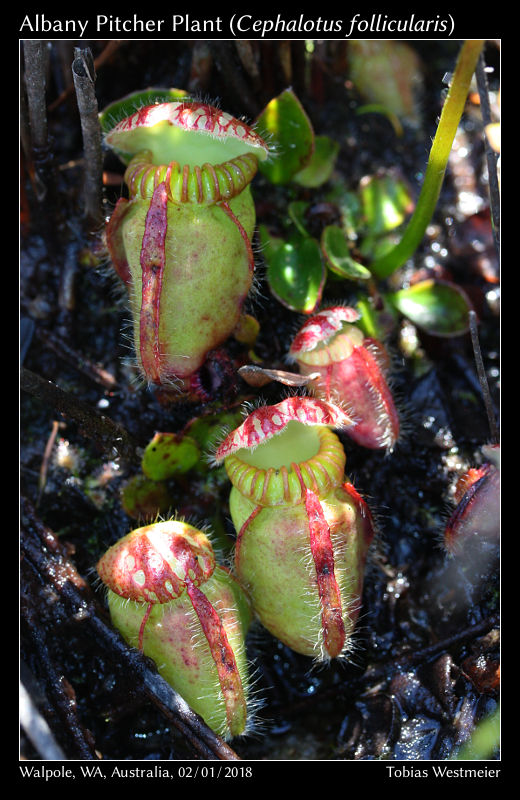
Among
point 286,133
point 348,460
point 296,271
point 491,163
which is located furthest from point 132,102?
point 348,460

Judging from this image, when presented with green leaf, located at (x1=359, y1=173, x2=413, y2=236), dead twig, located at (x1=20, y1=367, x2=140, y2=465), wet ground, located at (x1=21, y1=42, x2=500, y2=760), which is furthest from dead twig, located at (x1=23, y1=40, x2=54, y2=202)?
green leaf, located at (x1=359, y1=173, x2=413, y2=236)

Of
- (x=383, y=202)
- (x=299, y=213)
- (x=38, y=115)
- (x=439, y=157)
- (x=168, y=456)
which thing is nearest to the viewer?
(x=439, y=157)

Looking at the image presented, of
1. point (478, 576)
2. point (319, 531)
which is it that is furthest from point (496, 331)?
point (319, 531)

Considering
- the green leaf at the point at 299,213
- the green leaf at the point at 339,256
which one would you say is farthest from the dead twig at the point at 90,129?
the green leaf at the point at 339,256

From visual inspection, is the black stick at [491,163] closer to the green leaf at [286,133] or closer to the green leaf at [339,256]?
the green leaf at [339,256]

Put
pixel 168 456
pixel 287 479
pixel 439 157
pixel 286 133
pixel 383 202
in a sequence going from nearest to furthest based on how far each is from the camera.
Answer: pixel 287 479 < pixel 439 157 < pixel 168 456 < pixel 286 133 < pixel 383 202

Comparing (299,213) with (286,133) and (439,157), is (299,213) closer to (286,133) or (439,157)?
(286,133)
